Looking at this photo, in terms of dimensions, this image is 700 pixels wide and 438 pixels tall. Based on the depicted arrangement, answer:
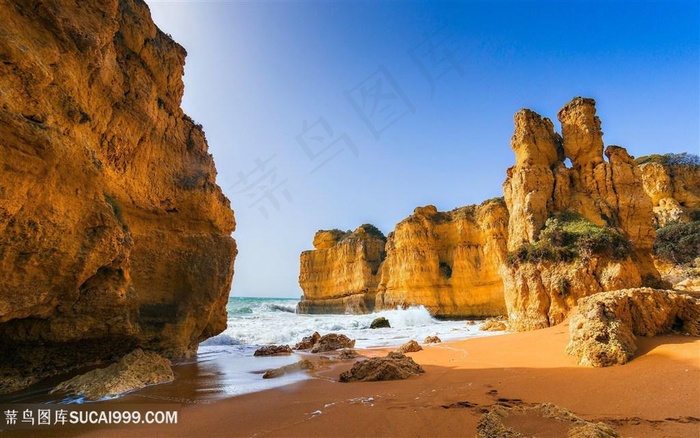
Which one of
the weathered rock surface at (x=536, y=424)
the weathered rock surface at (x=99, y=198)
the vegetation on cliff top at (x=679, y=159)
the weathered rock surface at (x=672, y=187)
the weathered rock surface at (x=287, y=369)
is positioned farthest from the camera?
the vegetation on cliff top at (x=679, y=159)

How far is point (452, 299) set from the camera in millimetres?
33156

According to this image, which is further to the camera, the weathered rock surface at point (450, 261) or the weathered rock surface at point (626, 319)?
the weathered rock surface at point (450, 261)

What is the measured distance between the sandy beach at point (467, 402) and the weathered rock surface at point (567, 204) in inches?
234

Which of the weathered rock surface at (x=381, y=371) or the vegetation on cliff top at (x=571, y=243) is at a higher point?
the vegetation on cliff top at (x=571, y=243)

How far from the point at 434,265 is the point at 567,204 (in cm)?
2218

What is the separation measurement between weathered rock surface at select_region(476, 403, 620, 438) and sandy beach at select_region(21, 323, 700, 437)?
0.02m

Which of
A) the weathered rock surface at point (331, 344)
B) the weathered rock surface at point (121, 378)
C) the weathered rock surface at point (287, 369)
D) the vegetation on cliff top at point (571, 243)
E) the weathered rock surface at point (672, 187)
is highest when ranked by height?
the weathered rock surface at point (672, 187)

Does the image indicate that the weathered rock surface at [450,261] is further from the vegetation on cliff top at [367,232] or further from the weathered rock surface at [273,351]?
the weathered rock surface at [273,351]

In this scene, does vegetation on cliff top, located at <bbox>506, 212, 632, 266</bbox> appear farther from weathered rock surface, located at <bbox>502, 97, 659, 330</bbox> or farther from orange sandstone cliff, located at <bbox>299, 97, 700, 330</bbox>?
weathered rock surface, located at <bbox>502, 97, 659, 330</bbox>

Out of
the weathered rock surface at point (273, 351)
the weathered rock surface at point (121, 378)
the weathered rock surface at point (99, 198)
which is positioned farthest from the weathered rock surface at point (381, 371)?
the weathered rock surface at point (273, 351)

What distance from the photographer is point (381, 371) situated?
508cm

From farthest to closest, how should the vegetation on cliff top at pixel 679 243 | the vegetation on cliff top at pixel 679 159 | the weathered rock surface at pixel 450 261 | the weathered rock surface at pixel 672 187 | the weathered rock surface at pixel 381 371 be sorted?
the vegetation on cliff top at pixel 679 159
the weathered rock surface at pixel 672 187
the weathered rock surface at pixel 450 261
the vegetation on cliff top at pixel 679 243
the weathered rock surface at pixel 381 371

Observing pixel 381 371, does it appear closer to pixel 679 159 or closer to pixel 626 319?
pixel 626 319

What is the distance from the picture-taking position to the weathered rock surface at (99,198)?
4.24 metres
